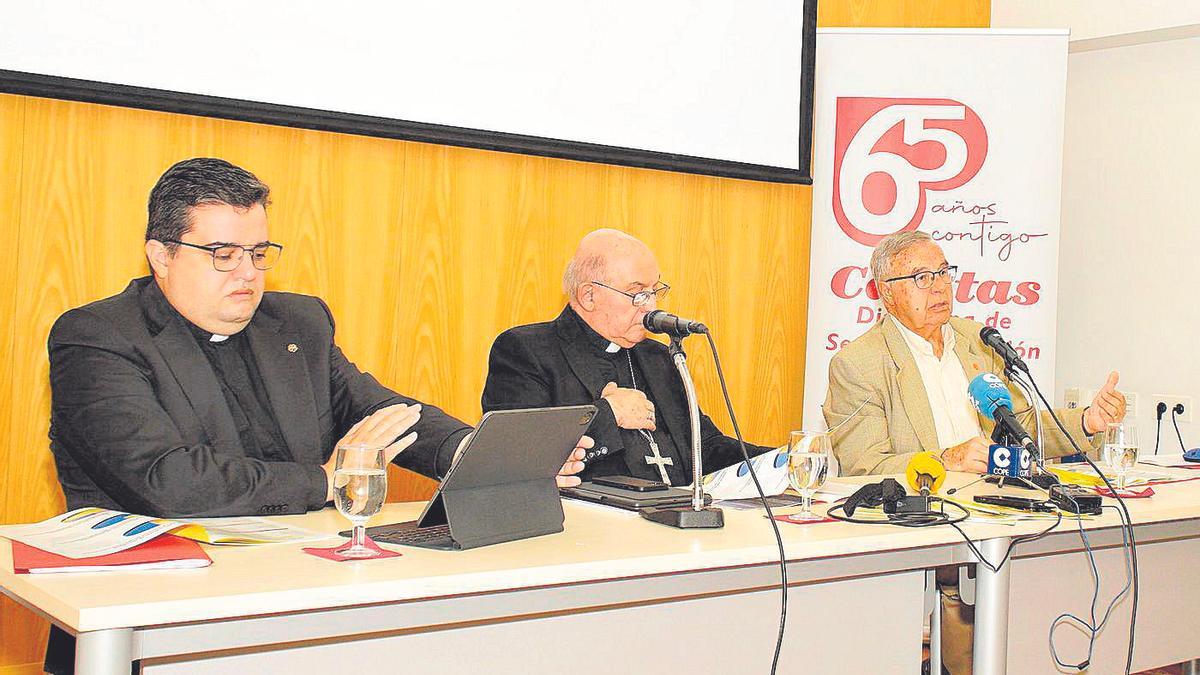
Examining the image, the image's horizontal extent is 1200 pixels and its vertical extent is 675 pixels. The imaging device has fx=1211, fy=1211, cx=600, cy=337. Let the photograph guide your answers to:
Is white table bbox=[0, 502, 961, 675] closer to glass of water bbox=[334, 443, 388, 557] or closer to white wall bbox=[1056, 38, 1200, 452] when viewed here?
glass of water bbox=[334, 443, 388, 557]

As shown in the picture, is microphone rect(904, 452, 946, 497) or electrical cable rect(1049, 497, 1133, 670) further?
microphone rect(904, 452, 946, 497)

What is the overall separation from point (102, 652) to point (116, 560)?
24 centimetres

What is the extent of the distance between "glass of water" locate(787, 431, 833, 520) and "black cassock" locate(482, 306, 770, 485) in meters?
0.79

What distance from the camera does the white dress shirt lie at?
348cm

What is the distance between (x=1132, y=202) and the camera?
477 cm

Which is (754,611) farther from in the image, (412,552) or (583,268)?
(583,268)

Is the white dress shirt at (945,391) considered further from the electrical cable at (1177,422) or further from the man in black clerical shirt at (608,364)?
the electrical cable at (1177,422)

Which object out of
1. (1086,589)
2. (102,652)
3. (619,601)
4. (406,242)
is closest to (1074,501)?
(1086,589)

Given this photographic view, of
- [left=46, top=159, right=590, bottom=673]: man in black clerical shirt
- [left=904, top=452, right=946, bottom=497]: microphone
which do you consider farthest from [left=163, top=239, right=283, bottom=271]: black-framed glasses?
[left=904, top=452, right=946, bottom=497]: microphone

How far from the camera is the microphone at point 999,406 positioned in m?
2.59

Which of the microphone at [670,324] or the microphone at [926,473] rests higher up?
the microphone at [670,324]

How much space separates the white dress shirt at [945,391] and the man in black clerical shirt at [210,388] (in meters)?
1.43

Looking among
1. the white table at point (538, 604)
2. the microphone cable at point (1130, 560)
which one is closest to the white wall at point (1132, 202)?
the microphone cable at point (1130, 560)

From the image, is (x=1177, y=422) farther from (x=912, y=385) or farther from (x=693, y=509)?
(x=693, y=509)
